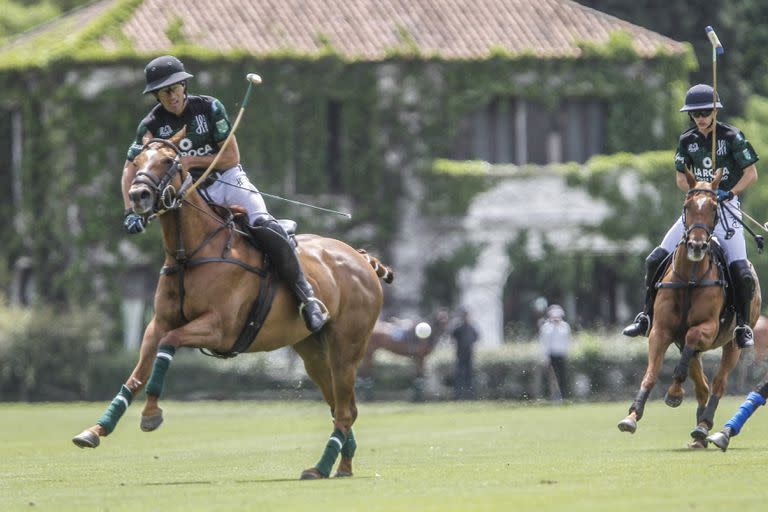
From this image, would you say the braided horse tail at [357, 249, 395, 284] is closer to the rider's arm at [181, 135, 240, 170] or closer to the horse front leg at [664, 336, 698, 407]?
the rider's arm at [181, 135, 240, 170]

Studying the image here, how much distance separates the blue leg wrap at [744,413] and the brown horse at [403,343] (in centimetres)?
2072

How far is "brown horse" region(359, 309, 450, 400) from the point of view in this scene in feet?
118

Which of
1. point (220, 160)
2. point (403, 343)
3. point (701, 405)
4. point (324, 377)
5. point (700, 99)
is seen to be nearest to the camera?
point (220, 160)

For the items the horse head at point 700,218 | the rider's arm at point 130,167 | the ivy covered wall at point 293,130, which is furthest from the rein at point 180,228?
the ivy covered wall at point 293,130

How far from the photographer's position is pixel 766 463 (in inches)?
518

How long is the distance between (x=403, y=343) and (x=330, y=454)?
2352 centimetres

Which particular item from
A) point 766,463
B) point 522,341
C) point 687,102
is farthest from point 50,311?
point 766,463

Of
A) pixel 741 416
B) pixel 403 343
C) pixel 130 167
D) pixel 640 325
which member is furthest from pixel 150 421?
pixel 403 343

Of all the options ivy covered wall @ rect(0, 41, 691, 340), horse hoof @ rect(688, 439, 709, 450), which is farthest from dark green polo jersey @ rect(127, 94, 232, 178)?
ivy covered wall @ rect(0, 41, 691, 340)

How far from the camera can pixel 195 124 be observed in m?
13.5

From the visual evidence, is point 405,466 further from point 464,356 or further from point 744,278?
point 464,356

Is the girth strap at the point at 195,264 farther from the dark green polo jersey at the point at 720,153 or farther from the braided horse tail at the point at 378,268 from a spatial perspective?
the dark green polo jersey at the point at 720,153

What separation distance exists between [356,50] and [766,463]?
2838 centimetres

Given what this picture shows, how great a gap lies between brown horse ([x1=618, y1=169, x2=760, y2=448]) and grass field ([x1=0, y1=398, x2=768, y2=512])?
1.90ft
